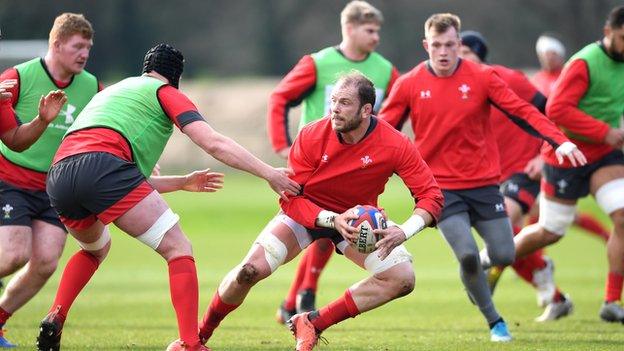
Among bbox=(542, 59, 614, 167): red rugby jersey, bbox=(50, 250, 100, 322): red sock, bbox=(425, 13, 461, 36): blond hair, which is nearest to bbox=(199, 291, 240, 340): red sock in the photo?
bbox=(50, 250, 100, 322): red sock

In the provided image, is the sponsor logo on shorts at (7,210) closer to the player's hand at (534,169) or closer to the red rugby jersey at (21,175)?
the red rugby jersey at (21,175)

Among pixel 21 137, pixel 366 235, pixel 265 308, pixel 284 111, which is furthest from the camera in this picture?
pixel 265 308

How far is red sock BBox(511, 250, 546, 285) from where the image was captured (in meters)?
11.4

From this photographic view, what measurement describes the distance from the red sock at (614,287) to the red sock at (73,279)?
451 cm

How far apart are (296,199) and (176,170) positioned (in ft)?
92.3

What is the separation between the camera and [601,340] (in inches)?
350

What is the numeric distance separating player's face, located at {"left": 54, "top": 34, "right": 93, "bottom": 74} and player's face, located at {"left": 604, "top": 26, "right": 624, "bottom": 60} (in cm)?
425

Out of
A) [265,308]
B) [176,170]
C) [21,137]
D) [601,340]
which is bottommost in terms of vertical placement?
[176,170]

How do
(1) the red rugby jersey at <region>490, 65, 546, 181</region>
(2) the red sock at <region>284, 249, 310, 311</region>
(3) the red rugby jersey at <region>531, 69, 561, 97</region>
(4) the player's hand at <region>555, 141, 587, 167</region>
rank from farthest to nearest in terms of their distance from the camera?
1. (3) the red rugby jersey at <region>531, 69, 561, 97</region>
2. (1) the red rugby jersey at <region>490, 65, 546, 181</region>
3. (2) the red sock at <region>284, 249, 310, 311</region>
4. (4) the player's hand at <region>555, 141, 587, 167</region>

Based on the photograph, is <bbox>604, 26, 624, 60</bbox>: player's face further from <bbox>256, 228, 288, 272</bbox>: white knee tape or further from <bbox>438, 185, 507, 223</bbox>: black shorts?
<bbox>256, 228, 288, 272</bbox>: white knee tape

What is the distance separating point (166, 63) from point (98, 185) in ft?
3.26

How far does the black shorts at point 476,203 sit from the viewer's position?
9.29m

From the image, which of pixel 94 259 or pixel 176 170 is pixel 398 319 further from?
pixel 176 170

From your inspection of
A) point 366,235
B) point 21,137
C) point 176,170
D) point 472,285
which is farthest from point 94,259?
point 176,170
